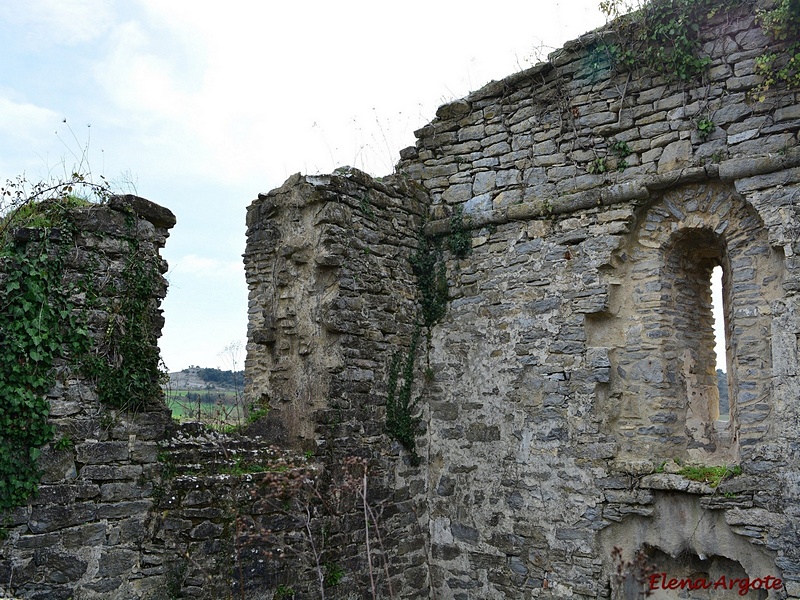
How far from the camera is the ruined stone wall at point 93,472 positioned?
4.88 meters

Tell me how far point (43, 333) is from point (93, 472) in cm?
106

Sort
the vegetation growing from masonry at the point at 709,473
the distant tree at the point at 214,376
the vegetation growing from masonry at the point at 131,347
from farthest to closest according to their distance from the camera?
the distant tree at the point at 214,376 < the vegetation growing from masonry at the point at 709,473 < the vegetation growing from masonry at the point at 131,347

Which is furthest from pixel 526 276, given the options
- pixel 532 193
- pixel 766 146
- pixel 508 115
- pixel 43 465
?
pixel 43 465

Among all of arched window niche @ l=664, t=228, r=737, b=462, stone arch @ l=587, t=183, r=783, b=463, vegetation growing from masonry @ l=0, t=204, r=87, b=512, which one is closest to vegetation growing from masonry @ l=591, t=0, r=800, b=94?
stone arch @ l=587, t=183, r=783, b=463

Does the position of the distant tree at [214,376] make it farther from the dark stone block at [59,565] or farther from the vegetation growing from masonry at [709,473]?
the vegetation growing from masonry at [709,473]

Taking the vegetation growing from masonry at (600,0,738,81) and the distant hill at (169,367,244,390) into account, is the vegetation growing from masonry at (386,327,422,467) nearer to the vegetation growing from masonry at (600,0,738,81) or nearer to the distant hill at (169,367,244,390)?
the vegetation growing from masonry at (600,0,738,81)

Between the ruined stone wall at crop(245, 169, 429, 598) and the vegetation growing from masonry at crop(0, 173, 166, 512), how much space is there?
5.44ft

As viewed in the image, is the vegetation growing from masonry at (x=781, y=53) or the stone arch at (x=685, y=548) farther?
the vegetation growing from masonry at (x=781, y=53)

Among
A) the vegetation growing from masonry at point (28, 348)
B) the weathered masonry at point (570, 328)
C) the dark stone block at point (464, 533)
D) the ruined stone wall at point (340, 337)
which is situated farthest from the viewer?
the dark stone block at point (464, 533)

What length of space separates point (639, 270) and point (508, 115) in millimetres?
2155

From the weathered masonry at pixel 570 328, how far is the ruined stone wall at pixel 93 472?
65.9 inches

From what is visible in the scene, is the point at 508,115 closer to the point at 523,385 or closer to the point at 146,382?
the point at 523,385

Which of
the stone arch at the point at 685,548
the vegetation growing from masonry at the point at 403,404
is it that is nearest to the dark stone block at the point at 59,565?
the vegetation growing from masonry at the point at 403,404

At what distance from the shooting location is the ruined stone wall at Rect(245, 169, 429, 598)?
263 inches
